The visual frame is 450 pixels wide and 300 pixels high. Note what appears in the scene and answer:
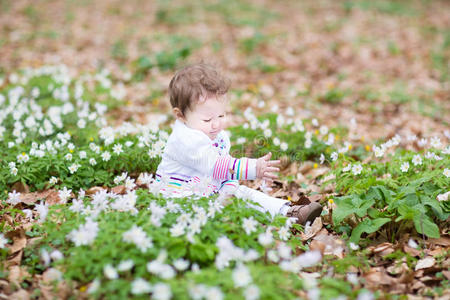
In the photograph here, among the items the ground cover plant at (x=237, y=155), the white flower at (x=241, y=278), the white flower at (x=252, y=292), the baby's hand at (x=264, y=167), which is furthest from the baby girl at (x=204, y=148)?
the white flower at (x=252, y=292)

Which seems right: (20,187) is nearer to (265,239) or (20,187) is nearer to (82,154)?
(82,154)

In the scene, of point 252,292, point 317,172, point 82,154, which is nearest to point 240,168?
point 252,292

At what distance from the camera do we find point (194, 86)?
11.8 feet

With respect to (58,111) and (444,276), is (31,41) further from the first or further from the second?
(444,276)

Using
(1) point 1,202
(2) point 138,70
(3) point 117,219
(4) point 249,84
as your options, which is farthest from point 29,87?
(3) point 117,219

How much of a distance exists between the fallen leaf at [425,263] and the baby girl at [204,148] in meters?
0.90

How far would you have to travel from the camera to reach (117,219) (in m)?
2.92

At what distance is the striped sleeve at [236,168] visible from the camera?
3578 mm

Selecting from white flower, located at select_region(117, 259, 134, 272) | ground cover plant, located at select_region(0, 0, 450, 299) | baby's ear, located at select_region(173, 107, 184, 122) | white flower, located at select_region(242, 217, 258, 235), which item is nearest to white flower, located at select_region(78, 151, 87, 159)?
ground cover plant, located at select_region(0, 0, 450, 299)

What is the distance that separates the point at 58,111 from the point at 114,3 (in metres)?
9.87

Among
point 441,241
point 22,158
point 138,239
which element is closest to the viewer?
point 138,239

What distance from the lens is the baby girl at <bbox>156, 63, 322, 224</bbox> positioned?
3.58 metres

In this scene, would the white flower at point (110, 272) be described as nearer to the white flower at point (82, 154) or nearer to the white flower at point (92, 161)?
the white flower at point (92, 161)

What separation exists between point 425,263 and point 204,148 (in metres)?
1.93
